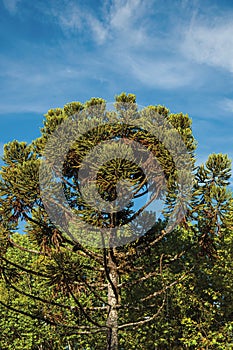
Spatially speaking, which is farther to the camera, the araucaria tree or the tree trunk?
the tree trunk

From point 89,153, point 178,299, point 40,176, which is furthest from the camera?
point 178,299

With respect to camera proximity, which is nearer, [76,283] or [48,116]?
[76,283]

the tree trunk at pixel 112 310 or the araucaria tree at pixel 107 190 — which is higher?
the araucaria tree at pixel 107 190

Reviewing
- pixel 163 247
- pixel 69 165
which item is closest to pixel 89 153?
pixel 69 165

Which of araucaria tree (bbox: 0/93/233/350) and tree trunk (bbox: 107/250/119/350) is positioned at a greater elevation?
araucaria tree (bbox: 0/93/233/350)

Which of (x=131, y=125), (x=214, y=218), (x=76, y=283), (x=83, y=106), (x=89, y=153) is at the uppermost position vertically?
(x=83, y=106)

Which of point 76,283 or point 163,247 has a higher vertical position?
point 163,247

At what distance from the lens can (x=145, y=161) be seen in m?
12.5

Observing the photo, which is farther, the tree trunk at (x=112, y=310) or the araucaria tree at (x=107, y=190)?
the tree trunk at (x=112, y=310)

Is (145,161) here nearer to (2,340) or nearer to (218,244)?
(218,244)

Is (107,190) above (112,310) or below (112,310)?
above

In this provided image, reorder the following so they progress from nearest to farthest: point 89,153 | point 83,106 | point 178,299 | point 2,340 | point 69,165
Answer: point 89,153
point 69,165
point 83,106
point 178,299
point 2,340

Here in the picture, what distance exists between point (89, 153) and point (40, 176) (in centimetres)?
166

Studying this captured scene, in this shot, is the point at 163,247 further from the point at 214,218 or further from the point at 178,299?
the point at 214,218
